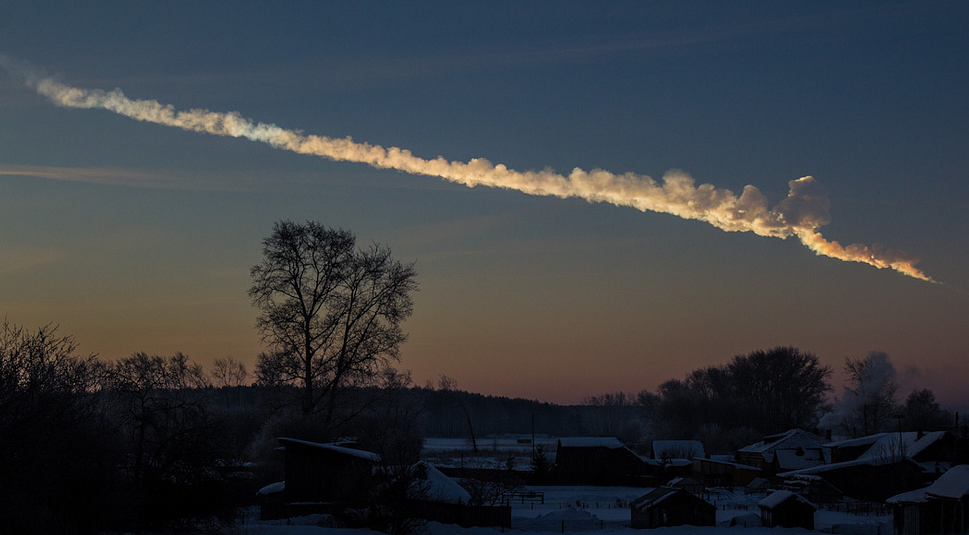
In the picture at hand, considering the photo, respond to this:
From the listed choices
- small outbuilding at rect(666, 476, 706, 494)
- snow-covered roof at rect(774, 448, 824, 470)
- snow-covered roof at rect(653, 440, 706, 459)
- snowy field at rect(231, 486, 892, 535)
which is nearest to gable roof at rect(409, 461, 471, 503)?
snowy field at rect(231, 486, 892, 535)

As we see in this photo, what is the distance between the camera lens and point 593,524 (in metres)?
40.9

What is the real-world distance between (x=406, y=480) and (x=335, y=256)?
10019 mm

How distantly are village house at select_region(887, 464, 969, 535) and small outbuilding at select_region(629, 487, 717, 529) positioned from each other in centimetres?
887

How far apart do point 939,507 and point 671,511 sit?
12.1m

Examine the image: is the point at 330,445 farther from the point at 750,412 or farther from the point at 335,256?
the point at 750,412

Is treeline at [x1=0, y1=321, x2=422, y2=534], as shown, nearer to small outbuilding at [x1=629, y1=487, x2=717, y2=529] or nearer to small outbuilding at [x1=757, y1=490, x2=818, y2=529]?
small outbuilding at [x1=629, y1=487, x2=717, y2=529]

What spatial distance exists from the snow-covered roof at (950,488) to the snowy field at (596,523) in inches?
94.2

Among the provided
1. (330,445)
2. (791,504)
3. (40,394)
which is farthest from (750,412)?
(40,394)

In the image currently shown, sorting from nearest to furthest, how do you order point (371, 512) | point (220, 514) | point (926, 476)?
point (220, 514), point (371, 512), point (926, 476)

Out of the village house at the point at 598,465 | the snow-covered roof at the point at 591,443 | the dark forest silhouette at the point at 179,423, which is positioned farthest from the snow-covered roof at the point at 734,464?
the dark forest silhouette at the point at 179,423

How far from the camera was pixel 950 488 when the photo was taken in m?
36.9

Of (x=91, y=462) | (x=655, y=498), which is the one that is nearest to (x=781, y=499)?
(x=655, y=498)

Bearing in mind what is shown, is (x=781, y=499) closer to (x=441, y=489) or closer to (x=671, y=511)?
(x=671, y=511)

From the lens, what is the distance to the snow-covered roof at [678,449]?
88562 millimetres
